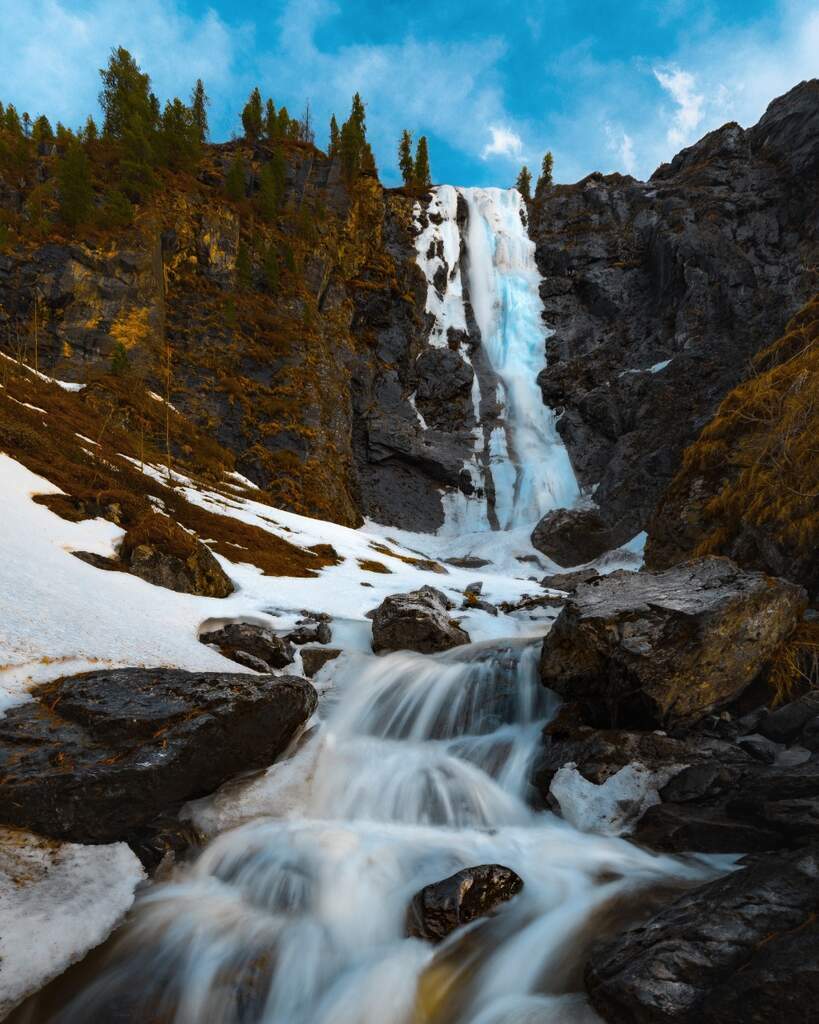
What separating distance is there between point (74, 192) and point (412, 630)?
47.2m

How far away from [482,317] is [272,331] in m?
27.9

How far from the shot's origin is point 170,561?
10.7 metres

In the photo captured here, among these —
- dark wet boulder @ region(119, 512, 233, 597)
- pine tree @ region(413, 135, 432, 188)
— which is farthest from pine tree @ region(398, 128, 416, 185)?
dark wet boulder @ region(119, 512, 233, 597)

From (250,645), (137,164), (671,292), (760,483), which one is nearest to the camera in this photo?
(250,645)

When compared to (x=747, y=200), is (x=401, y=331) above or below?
below

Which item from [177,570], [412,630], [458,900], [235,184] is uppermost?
[235,184]

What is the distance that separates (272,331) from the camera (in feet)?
142

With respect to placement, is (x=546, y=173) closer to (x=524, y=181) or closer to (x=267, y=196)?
(x=524, y=181)

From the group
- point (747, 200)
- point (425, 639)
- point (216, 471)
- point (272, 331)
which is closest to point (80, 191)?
point (272, 331)

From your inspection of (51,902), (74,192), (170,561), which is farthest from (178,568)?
(74,192)

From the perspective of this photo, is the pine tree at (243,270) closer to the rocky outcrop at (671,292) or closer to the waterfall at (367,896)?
the rocky outcrop at (671,292)

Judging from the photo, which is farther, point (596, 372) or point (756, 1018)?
point (596, 372)

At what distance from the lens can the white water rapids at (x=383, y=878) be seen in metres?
3.73

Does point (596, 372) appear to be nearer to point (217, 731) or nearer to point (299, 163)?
point (299, 163)
